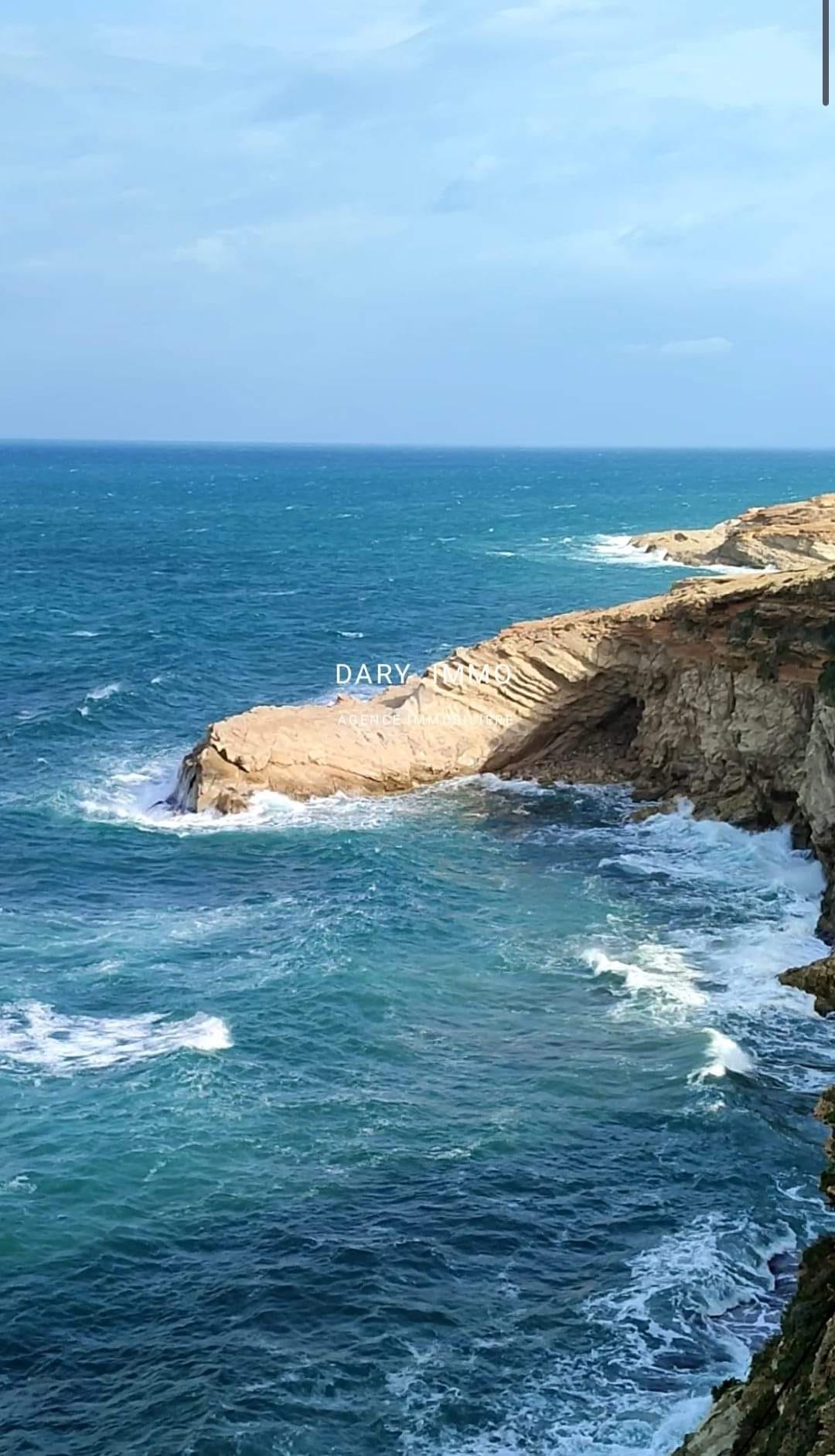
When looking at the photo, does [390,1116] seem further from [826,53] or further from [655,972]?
[826,53]

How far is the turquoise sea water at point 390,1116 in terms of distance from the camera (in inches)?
722

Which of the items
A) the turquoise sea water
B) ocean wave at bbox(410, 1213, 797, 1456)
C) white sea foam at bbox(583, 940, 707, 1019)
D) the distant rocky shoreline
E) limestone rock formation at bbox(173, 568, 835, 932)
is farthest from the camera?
limestone rock formation at bbox(173, 568, 835, 932)

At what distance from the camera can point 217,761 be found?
145ft

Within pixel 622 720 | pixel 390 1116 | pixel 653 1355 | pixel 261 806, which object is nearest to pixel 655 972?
pixel 390 1116

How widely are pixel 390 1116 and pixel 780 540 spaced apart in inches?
2364

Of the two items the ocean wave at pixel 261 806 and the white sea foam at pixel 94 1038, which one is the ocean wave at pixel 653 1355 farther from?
the ocean wave at pixel 261 806

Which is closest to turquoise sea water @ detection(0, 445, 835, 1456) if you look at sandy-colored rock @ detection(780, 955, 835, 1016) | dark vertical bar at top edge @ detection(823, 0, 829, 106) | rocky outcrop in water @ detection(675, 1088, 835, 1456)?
sandy-colored rock @ detection(780, 955, 835, 1016)

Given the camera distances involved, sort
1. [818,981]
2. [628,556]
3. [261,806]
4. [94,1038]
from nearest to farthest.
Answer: [94,1038] → [818,981] → [261,806] → [628,556]

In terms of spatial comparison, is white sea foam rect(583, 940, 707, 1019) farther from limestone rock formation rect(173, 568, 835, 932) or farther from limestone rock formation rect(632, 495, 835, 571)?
limestone rock formation rect(632, 495, 835, 571)

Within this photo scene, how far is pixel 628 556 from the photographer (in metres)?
103

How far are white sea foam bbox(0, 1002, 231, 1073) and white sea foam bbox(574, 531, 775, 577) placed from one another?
6066 cm

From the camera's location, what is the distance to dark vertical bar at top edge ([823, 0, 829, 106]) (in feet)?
42.2

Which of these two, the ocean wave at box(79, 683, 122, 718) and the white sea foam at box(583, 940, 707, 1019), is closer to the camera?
the white sea foam at box(583, 940, 707, 1019)

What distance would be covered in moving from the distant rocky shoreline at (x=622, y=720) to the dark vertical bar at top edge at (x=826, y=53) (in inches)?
866
